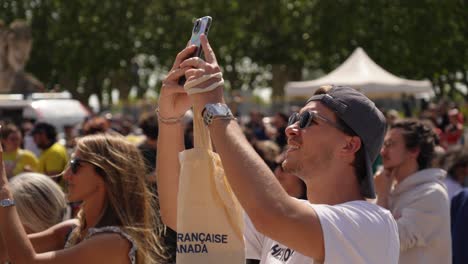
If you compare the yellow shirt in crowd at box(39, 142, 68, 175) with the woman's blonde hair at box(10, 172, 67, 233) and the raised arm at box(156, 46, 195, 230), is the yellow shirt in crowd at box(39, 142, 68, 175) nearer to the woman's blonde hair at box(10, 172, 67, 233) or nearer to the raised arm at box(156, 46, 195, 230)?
the woman's blonde hair at box(10, 172, 67, 233)

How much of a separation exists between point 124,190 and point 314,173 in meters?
1.41

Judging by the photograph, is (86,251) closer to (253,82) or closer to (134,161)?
(134,161)

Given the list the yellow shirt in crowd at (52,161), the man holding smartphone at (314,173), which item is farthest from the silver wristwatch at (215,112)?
the yellow shirt in crowd at (52,161)

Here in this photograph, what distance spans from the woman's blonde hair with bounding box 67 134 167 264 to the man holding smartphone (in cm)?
87

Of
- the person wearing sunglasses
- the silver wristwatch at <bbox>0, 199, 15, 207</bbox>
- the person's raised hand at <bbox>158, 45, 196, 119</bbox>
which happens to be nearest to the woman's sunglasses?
the person wearing sunglasses

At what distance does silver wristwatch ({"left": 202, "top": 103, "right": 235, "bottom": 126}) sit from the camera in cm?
298

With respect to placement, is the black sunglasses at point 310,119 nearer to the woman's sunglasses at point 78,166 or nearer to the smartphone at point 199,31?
the smartphone at point 199,31

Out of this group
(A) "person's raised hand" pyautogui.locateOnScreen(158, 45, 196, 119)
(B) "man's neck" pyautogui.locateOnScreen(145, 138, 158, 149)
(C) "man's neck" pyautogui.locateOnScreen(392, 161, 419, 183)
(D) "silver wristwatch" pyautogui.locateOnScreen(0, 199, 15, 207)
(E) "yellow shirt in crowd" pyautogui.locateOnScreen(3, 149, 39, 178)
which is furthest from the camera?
(E) "yellow shirt in crowd" pyautogui.locateOnScreen(3, 149, 39, 178)

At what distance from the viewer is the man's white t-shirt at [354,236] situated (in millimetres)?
3074

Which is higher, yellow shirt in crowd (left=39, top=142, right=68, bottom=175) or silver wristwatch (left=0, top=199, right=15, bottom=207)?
silver wristwatch (left=0, top=199, right=15, bottom=207)

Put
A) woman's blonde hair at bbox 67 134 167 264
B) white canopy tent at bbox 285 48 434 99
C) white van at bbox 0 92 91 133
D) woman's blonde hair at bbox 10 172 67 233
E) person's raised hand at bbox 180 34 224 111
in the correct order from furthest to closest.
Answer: white canopy tent at bbox 285 48 434 99 → white van at bbox 0 92 91 133 → woman's blonde hair at bbox 10 172 67 233 → woman's blonde hair at bbox 67 134 167 264 → person's raised hand at bbox 180 34 224 111

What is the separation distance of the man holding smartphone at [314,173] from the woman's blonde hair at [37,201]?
69.1 inches

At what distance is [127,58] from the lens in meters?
47.4

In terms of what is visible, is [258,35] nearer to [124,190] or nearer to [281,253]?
[124,190]
